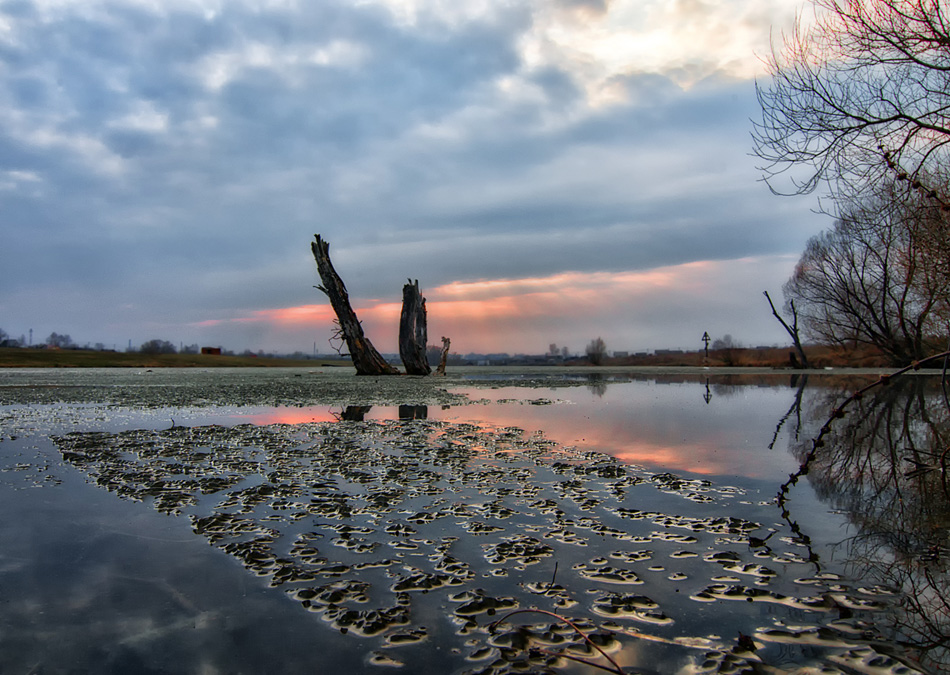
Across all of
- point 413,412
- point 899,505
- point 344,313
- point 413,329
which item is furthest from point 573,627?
point 413,329

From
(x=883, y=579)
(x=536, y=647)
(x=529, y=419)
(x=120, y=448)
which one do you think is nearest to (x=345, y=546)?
(x=536, y=647)

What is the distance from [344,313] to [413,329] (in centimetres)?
406

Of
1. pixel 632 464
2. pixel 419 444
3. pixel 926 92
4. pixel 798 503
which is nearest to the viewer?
pixel 798 503

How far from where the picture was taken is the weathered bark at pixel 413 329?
92.1 ft

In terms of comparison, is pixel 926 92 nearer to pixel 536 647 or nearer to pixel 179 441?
pixel 536 647

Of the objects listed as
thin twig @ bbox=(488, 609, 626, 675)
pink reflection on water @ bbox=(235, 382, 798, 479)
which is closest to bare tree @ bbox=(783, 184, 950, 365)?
pink reflection on water @ bbox=(235, 382, 798, 479)

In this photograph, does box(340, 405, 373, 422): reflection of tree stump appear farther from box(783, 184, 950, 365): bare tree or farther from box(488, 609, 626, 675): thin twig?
box(783, 184, 950, 365): bare tree

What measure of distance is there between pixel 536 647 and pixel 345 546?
134cm

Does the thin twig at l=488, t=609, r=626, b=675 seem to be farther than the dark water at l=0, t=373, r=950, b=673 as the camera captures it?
No

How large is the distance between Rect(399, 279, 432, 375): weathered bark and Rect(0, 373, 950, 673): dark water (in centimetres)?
2227

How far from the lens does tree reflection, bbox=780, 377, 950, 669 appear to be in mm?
2002

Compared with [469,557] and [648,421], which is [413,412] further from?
[469,557]

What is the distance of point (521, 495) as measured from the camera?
383 cm

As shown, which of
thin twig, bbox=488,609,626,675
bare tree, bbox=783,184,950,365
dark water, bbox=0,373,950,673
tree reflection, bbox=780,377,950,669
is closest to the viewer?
thin twig, bbox=488,609,626,675
